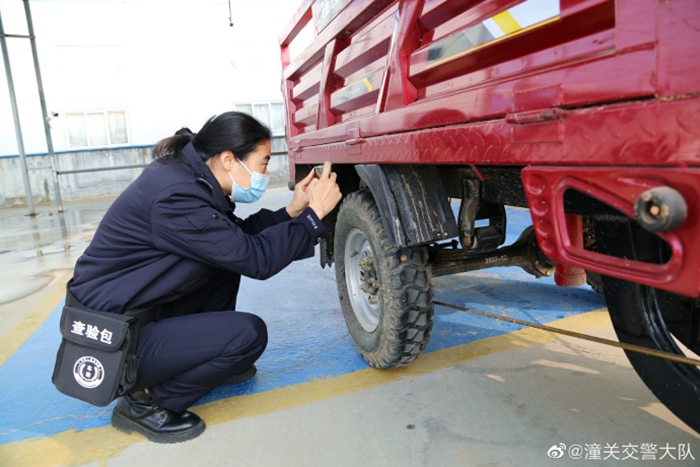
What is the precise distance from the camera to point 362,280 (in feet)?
8.16

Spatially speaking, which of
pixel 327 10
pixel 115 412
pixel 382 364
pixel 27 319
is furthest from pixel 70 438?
pixel 327 10

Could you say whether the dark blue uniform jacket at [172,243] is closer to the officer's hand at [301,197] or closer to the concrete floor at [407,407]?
the officer's hand at [301,197]

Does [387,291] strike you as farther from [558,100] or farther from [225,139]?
[558,100]

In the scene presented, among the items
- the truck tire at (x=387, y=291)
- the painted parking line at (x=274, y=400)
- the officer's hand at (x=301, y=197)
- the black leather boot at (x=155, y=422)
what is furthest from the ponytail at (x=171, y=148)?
the painted parking line at (x=274, y=400)

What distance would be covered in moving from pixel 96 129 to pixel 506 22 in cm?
1506

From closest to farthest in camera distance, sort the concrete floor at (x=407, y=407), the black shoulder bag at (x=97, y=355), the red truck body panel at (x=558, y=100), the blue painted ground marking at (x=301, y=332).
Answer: the red truck body panel at (x=558, y=100)
the concrete floor at (x=407, y=407)
the black shoulder bag at (x=97, y=355)
the blue painted ground marking at (x=301, y=332)

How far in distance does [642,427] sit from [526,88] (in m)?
1.47

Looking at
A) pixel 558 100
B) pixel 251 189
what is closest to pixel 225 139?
pixel 251 189

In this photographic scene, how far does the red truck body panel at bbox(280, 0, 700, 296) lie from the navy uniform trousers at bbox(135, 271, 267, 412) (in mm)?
967

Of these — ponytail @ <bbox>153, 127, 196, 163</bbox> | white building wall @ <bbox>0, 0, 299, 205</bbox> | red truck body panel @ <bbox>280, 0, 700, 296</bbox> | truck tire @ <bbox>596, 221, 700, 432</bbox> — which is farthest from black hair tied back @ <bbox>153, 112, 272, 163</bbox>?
white building wall @ <bbox>0, 0, 299, 205</bbox>

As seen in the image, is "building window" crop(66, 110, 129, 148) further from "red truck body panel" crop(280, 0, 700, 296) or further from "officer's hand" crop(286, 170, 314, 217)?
"red truck body panel" crop(280, 0, 700, 296)

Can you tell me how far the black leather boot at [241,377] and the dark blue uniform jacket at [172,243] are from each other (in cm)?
60

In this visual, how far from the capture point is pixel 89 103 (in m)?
13.5

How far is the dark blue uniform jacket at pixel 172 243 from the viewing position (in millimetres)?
1857
